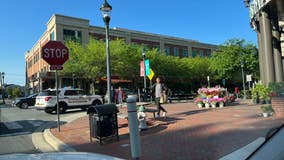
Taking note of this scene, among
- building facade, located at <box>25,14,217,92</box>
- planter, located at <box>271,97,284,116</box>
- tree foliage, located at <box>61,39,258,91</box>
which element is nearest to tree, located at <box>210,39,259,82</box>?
tree foliage, located at <box>61,39,258,91</box>

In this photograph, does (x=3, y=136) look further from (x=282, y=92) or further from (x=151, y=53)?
(x=151, y=53)

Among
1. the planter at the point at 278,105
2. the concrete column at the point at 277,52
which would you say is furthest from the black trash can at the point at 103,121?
the concrete column at the point at 277,52

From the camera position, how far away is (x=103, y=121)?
774 centimetres

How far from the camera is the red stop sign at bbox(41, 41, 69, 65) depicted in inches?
374

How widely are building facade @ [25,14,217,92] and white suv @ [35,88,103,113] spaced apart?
23.3 m

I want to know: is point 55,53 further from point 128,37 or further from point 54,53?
point 128,37

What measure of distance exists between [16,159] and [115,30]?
49.5 metres

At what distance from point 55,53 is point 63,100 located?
9633mm

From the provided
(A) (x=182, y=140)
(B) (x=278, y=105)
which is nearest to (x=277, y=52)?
(B) (x=278, y=105)

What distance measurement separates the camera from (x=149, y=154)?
19.9ft

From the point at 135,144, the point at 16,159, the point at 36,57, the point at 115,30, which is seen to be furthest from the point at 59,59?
the point at 36,57

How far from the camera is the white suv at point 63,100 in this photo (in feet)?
59.8

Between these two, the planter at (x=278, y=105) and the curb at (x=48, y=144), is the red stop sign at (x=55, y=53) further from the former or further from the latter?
the planter at (x=278, y=105)

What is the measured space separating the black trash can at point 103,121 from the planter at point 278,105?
5496 millimetres
